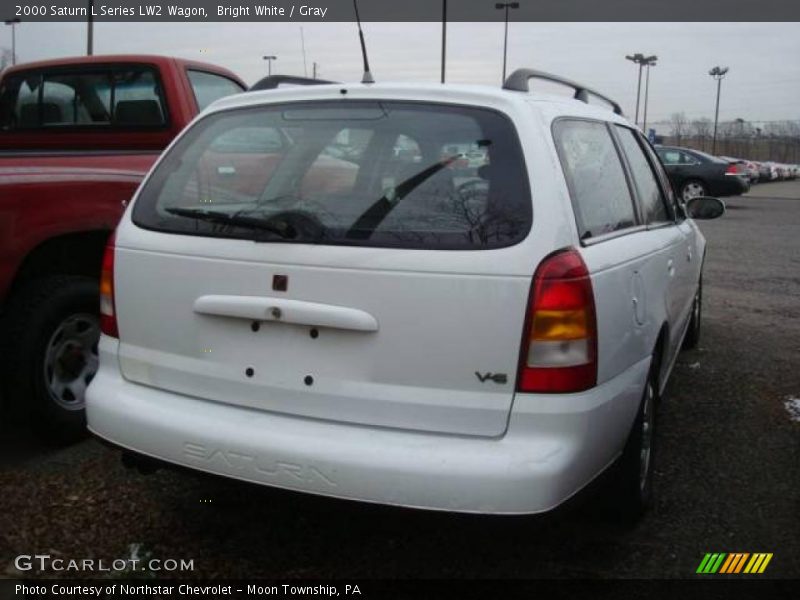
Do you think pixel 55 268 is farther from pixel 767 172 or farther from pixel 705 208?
pixel 767 172

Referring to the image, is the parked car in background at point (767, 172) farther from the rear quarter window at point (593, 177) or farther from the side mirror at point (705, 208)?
the rear quarter window at point (593, 177)

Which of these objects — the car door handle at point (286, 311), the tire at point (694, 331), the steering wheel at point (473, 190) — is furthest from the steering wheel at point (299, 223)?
the tire at point (694, 331)

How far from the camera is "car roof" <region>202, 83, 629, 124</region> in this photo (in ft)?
8.86

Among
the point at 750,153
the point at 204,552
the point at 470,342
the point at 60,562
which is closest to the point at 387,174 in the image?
the point at 470,342

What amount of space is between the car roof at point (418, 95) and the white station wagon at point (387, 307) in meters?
0.01

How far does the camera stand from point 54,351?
3.91 metres

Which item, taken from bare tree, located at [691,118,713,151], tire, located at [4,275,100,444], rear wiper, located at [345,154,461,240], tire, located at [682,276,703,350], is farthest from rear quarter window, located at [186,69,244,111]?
bare tree, located at [691,118,713,151]

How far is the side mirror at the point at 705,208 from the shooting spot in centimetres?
529

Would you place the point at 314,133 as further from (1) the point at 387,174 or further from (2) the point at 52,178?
(2) the point at 52,178

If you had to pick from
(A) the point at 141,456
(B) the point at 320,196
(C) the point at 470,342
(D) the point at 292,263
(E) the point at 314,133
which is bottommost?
(A) the point at 141,456

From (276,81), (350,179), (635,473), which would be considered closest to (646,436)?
(635,473)

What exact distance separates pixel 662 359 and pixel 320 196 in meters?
1.82

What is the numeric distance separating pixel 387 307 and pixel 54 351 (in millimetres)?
2201

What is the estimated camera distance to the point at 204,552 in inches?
119
